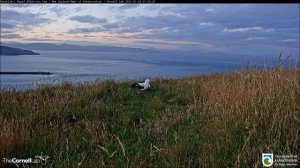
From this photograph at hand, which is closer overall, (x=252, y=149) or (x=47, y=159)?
(x=252, y=149)

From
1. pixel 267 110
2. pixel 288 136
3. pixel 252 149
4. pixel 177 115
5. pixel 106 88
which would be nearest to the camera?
pixel 252 149

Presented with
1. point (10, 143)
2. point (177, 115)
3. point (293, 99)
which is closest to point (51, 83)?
point (177, 115)

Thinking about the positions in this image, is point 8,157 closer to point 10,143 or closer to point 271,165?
point 10,143

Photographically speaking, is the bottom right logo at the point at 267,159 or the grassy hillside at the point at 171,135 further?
the grassy hillside at the point at 171,135

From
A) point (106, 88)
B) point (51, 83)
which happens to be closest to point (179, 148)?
point (106, 88)

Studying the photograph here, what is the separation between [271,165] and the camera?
242 cm

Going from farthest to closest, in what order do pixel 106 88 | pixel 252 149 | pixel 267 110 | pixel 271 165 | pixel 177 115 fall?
1. pixel 106 88
2. pixel 177 115
3. pixel 267 110
4. pixel 252 149
5. pixel 271 165

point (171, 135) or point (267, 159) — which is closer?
point (267, 159)

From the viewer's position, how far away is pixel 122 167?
2641 mm

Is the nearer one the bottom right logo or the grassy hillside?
the bottom right logo

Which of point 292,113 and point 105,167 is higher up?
point 292,113

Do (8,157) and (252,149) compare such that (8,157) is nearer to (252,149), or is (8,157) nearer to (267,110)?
(252,149)

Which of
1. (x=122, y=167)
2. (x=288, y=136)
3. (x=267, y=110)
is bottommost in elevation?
(x=122, y=167)

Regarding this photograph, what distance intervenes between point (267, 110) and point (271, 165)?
80 cm
